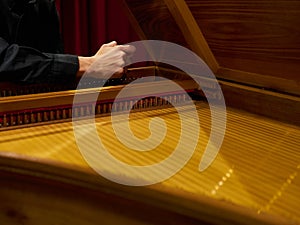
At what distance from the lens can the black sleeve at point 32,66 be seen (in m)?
1.52

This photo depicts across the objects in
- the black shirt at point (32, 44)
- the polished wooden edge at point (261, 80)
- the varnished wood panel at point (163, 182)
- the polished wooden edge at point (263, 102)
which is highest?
the black shirt at point (32, 44)

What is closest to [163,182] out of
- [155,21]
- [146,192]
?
[146,192]

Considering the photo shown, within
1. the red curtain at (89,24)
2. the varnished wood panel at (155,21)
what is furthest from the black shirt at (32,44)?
the red curtain at (89,24)

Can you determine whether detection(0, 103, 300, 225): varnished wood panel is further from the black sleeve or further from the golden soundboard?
the black sleeve

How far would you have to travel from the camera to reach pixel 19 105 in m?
1.36

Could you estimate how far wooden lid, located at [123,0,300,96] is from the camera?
140 centimetres

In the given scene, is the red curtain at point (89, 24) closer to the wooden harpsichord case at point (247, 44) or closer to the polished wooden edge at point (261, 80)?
the wooden harpsichord case at point (247, 44)

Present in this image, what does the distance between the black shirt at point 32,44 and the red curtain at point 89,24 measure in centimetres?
104

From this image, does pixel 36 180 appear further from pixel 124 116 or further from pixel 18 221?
pixel 124 116

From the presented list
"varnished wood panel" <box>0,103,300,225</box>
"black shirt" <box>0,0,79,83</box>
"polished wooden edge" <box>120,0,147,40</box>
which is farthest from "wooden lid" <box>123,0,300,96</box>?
"black shirt" <box>0,0,79,83</box>

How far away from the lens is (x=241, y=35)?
159 centimetres

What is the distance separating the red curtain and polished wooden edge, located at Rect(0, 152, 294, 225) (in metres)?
2.25

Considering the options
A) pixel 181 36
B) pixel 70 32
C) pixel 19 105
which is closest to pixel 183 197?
pixel 19 105

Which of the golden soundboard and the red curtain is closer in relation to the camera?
the golden soundboard
